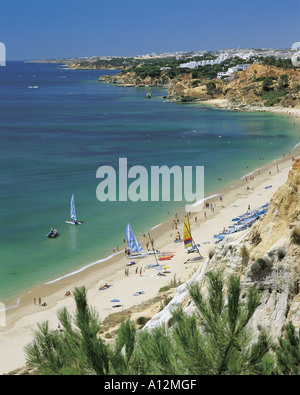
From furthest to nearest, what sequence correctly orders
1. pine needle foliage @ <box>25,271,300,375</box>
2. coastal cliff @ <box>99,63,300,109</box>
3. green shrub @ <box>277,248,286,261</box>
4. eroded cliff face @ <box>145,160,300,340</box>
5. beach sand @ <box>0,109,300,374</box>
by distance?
coastal cliff @ <box>99,63,300,109</box>
beach sand @ <box>0,109,300,374</box>
green shrub @ <box>277,248,286,261</box>
eroded cliff face @ <box>145,160,300,340</box>
pine needle foliage @ <box>25,271,300,375</box>

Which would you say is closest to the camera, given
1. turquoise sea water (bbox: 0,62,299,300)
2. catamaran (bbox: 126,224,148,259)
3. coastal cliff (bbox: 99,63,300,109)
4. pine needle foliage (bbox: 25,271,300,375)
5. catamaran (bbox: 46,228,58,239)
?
pine needle foliage (bbox: 25,271,300,375)

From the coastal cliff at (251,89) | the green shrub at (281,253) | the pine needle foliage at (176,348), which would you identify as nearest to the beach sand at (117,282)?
the green shrub at (281,253)

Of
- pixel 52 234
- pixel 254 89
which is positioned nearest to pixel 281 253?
pixel 52 234

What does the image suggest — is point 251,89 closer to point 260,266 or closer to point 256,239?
point 256,239

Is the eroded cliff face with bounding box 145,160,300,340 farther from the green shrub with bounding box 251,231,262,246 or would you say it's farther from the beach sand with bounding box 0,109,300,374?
the beach sand with bounding box 0,109,300,374

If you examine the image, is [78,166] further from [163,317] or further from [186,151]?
[163,317]

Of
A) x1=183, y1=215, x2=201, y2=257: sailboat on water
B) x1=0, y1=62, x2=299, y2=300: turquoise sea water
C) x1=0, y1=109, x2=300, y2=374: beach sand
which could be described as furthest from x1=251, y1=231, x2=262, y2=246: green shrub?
x1=0, y1=62, x2=299, y2=300: turquoise sea water
